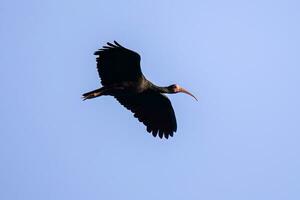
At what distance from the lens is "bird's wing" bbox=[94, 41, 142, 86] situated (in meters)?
26.1

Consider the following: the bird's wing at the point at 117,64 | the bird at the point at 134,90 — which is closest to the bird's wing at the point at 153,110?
the bird at the point at 134,90

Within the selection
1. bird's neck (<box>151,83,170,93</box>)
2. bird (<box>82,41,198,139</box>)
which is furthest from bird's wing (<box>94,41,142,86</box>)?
bird's neck (<box>151,83,170,93</box>)

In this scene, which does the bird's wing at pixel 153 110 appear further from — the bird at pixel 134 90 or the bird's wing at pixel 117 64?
the bird's wing at pixel 117 64

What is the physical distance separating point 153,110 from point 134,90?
147cm

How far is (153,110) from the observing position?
2844cm

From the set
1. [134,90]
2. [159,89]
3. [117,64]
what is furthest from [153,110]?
[117,64]

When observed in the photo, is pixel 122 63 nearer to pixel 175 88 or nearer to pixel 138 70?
pixel 138 70

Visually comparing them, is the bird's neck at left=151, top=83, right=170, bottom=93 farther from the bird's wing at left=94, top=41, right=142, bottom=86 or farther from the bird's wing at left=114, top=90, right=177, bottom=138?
the bird's wing at left=94, top=41, right=142, bottom=86

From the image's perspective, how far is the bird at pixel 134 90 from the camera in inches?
1037

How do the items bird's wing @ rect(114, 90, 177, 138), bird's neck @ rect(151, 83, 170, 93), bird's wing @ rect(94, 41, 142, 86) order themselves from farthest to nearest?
bird's wing @ rect(114, 90, 177, 138) < bird's neck @ rect(151, 83, 170, 93) < bird's wing @ rect(94, 41, 142, 86)

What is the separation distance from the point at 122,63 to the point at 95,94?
1.19 m

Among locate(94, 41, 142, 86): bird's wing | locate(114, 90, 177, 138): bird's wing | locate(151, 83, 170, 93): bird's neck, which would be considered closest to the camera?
locate(94, 41, 142, 86): bird's wing

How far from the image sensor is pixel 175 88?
94.2ft

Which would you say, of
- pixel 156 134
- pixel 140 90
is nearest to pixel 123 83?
pixel 140 90
